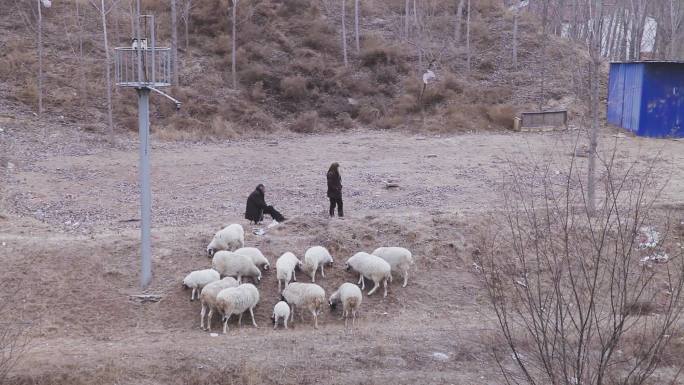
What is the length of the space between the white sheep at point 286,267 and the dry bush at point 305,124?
14.2 metres

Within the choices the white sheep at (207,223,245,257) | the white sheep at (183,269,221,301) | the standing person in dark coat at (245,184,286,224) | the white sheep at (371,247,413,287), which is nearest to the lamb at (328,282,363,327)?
the white sheep at (371,247,413,287)

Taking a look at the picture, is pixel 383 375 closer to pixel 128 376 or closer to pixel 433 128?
pixel 128 376

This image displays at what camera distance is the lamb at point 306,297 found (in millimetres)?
10188

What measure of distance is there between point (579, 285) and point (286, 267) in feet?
14.8

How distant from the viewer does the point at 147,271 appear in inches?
427

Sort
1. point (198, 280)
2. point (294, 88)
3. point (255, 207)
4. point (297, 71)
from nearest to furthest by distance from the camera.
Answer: point (198, 280) < point (255, 207) < point (294, 88) < point (297, 71)

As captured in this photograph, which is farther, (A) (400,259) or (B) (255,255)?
(A) (400,259)

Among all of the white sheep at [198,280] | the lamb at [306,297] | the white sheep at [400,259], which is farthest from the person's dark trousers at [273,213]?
the lamb at [306,297]

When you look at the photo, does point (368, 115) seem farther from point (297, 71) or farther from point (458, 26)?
point (458, 26)

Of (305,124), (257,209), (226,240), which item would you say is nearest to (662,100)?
(305,124)

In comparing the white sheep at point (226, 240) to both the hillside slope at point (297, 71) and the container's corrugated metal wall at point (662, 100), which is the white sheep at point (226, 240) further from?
the container's corrugated metal wall at point (662, 100)

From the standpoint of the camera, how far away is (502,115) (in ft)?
82.7

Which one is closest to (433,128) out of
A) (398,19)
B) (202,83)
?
(202,83)

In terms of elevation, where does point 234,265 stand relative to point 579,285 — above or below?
below
